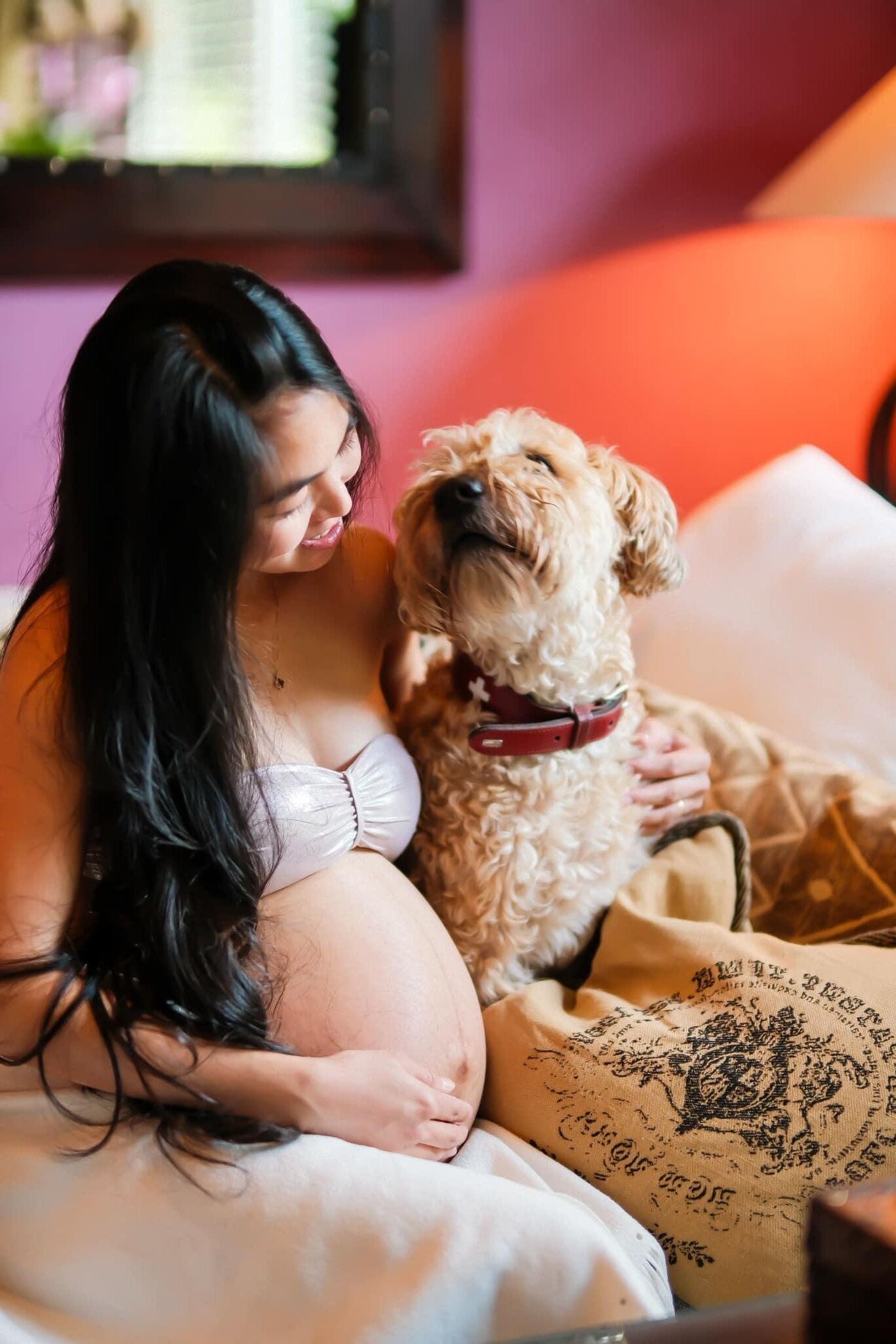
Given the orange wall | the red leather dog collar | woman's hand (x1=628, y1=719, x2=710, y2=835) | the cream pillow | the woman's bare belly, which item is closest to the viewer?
the woman's bare belly

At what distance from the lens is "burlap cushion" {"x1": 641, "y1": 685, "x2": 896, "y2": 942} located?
1.23m

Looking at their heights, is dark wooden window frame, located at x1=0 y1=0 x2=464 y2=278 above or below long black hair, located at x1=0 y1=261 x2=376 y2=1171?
above

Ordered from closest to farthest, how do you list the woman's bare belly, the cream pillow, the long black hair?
1. the long black hair
2. the woman's bare belly
3. the cream pillow

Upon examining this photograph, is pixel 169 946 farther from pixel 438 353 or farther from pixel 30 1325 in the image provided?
pixel 438 353

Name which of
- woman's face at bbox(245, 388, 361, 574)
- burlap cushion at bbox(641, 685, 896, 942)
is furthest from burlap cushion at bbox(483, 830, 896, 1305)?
woman's face at bbox(245, 388, 361, 574)

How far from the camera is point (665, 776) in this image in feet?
4.35

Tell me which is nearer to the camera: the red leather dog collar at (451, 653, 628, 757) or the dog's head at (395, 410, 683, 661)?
the dog's head at (395, 410, 683, 661)

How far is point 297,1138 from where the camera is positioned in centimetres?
91

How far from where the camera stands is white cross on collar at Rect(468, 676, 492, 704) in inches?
45.9

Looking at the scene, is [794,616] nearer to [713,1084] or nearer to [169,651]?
[713,1084]

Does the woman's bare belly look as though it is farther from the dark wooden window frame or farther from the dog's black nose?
the dark wooden window frame

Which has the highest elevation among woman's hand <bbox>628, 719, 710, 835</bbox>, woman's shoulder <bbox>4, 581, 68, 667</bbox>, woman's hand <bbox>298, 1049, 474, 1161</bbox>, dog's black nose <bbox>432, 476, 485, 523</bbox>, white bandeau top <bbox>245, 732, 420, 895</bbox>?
dog's black nose <bbox>432, 476, 485, 523</bbox>

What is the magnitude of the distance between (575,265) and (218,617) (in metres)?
1.25

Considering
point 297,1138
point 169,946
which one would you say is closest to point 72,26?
point 169,946
